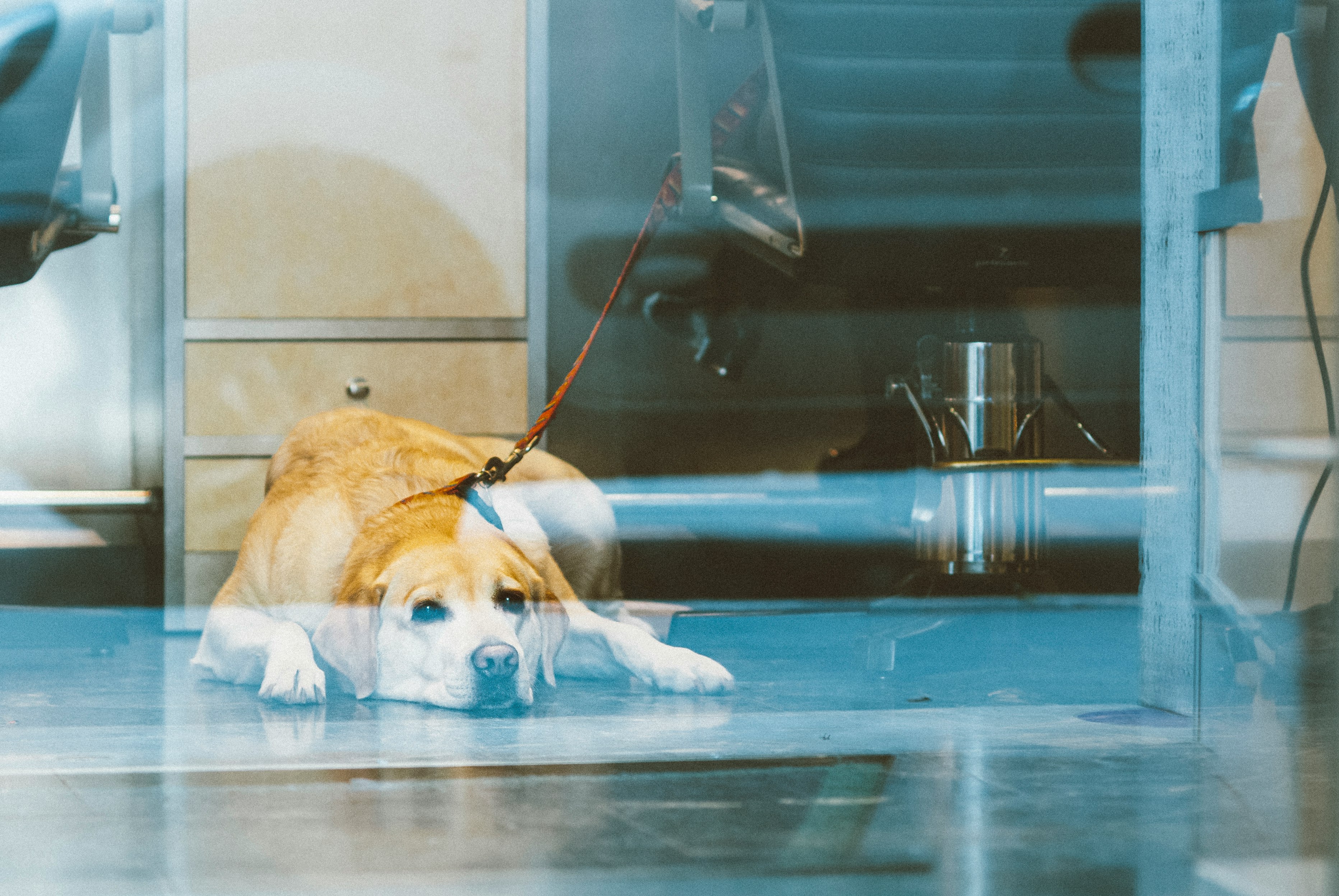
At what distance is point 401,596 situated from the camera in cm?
151

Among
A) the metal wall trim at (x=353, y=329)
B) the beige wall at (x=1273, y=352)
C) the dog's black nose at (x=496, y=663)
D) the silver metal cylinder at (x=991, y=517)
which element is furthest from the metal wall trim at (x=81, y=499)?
the beige wall at (x=1273, y=352)

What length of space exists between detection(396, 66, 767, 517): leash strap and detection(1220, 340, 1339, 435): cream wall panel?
0.70 meters

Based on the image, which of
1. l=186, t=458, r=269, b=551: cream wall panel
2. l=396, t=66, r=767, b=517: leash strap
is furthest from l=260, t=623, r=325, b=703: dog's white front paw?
l=186, t=458, r=269, b=551: cream wall panel

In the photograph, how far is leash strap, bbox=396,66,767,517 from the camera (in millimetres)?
1671

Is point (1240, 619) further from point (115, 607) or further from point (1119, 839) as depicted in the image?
point (115, 607)

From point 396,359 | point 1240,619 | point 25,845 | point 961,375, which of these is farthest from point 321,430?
point 1240,619

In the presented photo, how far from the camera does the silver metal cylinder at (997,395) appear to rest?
176cm

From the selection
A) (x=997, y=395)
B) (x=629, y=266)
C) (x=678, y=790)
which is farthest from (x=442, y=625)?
(x=997, y=395)

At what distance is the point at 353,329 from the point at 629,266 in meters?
0.58

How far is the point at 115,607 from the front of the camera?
2.30 meters

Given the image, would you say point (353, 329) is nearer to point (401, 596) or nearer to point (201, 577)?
point (201, 577)

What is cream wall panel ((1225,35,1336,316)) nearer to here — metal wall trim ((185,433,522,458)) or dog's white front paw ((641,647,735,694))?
dog's white front paw ((641,647,735,694))

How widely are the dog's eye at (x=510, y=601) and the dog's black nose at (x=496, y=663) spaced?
102mm

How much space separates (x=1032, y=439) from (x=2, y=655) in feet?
5.06
